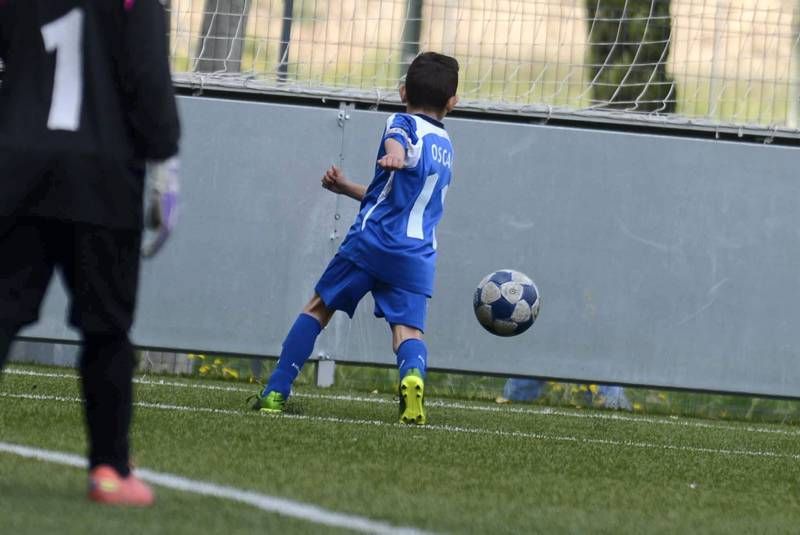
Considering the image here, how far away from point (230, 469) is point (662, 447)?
8.23ft

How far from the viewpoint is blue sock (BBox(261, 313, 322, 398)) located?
6.62 metres

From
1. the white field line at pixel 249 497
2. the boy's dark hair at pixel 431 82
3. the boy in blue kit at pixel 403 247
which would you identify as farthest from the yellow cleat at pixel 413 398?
the white field line at pixel 249 497

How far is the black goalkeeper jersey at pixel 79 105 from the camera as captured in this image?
3654 millimetres

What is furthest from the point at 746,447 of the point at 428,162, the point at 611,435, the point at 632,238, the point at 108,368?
the point at 108,368

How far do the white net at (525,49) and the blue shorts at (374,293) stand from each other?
120 inches

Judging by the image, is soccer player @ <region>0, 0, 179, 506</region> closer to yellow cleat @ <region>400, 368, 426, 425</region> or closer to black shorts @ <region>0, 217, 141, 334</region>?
black shorts @ <region>0, 217, 141, 334</region>

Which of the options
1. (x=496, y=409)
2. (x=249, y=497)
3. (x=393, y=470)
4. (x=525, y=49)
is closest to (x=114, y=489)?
(x=249, y=497)

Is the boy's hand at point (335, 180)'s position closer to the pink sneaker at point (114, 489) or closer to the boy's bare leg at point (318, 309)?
the boy's bare leg at point (318, 309)

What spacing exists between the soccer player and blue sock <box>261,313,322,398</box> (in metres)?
2.87

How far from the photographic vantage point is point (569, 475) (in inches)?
202

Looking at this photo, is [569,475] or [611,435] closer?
[569,475]

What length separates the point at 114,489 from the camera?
12.2 feet

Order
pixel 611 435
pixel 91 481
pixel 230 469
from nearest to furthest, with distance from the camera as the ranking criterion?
pixel 91 481 < pixel 230 469 < pixel 611 435

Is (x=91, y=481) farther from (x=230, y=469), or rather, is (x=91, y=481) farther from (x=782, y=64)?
(x=782, y=64)
